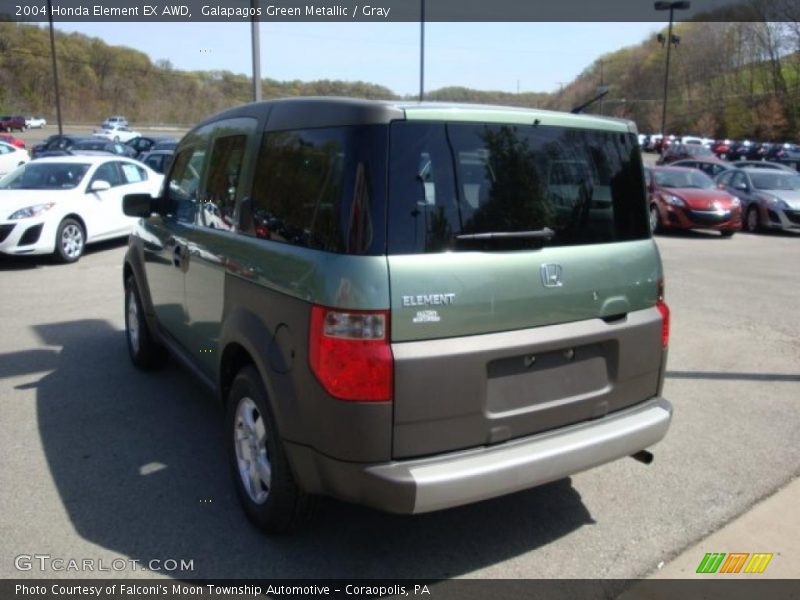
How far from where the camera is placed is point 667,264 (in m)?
11.5

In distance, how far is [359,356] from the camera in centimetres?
263

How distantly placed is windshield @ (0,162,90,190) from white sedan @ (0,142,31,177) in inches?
448

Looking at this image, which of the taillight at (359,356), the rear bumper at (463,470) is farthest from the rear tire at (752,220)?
the taillight at (359,356)

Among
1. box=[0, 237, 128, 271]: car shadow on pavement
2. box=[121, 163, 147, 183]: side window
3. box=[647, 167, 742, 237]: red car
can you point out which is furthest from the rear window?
box=[647, 167, 742, 237]: red car

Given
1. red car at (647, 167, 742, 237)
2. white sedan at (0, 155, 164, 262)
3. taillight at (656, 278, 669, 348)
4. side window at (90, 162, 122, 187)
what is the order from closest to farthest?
taillight at (656, 278, 669, 348)
white sedan at (0, 155, 164, 262)
side window at (90, 162, 122, 187)
red car at (647, 167, 742, 237)

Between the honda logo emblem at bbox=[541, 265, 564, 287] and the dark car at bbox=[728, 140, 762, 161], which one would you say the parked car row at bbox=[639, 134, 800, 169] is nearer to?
the dark car at bbox=[728, 140, 762, 161]

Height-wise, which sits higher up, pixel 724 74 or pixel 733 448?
pixel 724 74

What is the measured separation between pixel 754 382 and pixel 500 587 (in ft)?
12.1

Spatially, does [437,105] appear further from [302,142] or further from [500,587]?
[500,587]

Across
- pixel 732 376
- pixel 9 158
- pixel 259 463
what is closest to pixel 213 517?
pixel 259 463

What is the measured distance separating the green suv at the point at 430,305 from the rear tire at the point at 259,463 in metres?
0.01

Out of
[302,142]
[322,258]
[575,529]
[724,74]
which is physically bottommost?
[575,529]

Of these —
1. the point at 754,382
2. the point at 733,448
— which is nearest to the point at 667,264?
the point at 754,382

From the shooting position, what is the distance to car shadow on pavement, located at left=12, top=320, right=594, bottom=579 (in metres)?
3.12
